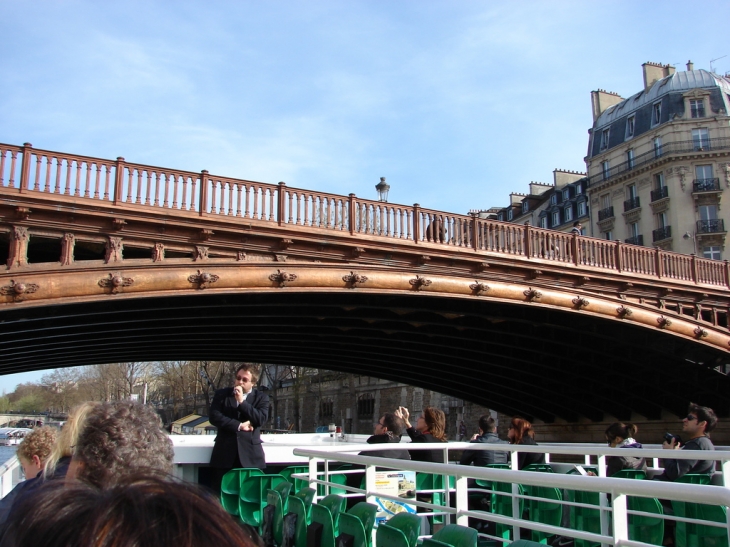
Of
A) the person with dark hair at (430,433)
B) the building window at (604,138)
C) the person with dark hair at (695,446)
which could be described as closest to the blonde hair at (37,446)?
the person with dark hair at (430,433)

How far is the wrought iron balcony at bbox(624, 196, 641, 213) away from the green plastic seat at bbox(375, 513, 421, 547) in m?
46.3

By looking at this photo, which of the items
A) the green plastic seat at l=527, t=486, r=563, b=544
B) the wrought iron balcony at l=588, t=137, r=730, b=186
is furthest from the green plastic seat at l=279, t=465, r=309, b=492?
the wrought iron balcony at l=588, t=137, r=730, b=186

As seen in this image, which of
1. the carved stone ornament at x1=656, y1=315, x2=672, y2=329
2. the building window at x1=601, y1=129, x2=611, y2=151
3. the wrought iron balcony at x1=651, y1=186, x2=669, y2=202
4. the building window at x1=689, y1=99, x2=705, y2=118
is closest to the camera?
the carved stone ornament at x1=656, y1=315, x2=672, y2=329

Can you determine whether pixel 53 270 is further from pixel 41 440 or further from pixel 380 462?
pixel 380 462

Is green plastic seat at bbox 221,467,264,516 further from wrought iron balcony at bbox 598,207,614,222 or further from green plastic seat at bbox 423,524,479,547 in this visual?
wrought iron balcony at bbox 598,207,614,222

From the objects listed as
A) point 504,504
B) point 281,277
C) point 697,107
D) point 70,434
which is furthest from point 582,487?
point 697,107

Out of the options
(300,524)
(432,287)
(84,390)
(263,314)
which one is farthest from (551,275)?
(84,390)

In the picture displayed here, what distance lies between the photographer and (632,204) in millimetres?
47344

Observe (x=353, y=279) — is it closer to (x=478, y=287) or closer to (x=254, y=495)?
(x=478, y=287)

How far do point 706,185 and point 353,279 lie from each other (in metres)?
33.7

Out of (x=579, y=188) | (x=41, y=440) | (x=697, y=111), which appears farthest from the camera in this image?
(x=579, y=188)

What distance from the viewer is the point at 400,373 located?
3350 cm

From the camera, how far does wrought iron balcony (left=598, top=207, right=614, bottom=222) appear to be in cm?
4903

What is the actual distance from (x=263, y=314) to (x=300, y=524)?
15.7 meters
